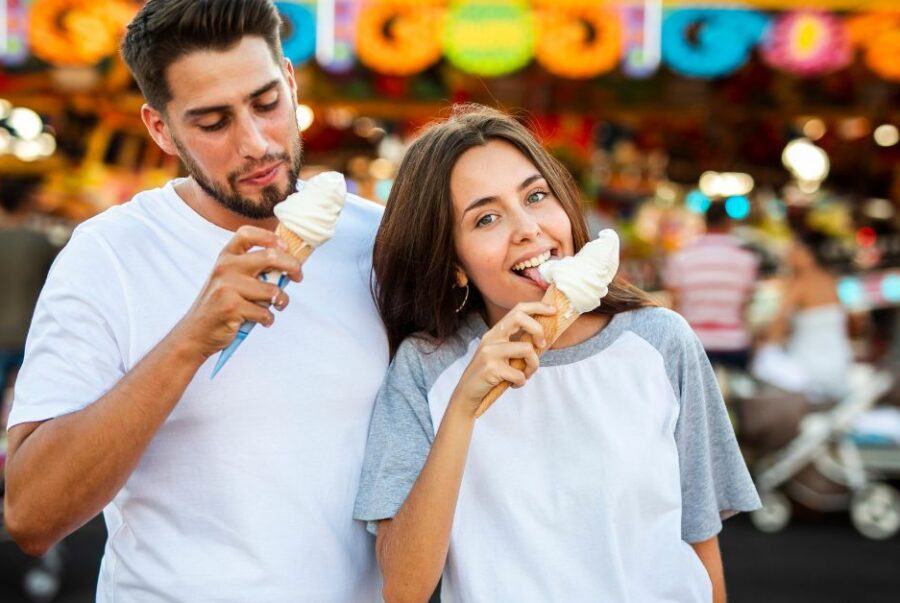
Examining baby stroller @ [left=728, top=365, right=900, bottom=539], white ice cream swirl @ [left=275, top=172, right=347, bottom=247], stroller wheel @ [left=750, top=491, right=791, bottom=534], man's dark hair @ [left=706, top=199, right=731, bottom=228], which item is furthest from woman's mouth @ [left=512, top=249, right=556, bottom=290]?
man's dark hair @ [left=706, top=199, right=731, bottom=228]

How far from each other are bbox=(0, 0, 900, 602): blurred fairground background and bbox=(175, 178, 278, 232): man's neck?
0.65m

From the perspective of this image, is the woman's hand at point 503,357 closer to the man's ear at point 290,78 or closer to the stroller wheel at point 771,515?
the man's ear at point 290,78

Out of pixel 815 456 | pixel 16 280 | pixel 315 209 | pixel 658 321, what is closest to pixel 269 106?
pixel 315 209

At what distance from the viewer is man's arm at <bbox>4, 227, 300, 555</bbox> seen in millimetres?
1529

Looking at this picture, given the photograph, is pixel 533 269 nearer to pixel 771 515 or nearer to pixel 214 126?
pixel 214 126

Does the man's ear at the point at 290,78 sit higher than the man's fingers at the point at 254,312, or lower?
higher

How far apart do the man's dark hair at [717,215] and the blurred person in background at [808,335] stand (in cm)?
49

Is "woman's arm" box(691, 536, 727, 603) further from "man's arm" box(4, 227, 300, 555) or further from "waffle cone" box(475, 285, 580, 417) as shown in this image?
"man's arm" box(4, 227, 300, 555)

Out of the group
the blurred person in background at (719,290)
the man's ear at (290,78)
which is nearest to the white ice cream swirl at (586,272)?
the man's ear at (290,78)

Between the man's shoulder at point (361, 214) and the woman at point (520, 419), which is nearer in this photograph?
the woman at point (520, 419)

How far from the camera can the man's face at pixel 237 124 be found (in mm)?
1847

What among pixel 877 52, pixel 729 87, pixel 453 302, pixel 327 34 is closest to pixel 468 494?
pixel 453 302

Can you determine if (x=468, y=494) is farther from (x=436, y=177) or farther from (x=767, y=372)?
(x=767, y=372)

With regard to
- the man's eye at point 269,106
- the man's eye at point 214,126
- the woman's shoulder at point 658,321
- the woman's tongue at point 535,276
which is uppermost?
the man's eye at point 269,106
